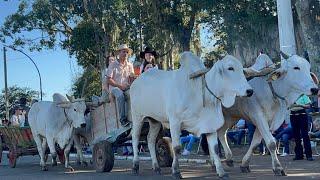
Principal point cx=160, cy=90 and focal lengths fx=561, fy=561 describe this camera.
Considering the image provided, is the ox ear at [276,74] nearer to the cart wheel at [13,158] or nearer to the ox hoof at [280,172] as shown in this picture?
the ox hoof at [280,172]

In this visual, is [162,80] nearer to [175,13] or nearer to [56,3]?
[175,13]

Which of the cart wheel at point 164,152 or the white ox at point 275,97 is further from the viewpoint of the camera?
the cart wheel at point 164,152

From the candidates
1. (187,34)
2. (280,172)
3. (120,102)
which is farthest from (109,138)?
(187,34)

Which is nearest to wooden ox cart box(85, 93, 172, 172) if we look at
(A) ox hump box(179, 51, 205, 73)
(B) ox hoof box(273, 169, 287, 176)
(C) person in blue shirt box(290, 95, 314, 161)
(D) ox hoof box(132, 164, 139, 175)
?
(D) ox hoof box(132, 164, 139, 175)

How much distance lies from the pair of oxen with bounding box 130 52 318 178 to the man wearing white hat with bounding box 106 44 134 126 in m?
1.41

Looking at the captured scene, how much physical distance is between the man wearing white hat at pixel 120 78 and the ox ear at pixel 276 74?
3.32 meters

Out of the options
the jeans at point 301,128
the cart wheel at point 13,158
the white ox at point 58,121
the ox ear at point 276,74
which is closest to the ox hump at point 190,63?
the ox ear at point 276,74

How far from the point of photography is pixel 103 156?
11719 mm

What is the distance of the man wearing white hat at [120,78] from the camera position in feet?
38.5

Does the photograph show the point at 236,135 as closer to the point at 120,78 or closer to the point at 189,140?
the point at 189,140

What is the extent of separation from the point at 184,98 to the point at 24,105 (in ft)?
31.7

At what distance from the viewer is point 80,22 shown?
32.8m

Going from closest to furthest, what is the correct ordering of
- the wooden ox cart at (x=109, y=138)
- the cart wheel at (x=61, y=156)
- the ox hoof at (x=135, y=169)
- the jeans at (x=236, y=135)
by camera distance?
the ox hoof at (x=135, y=169) < the wooden ox cart at (x=109, y=138) < the cart wheel at (x=61, y=156) < the jeans at (x=236, y=135)

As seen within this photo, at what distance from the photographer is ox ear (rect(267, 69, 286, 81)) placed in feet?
32.0
